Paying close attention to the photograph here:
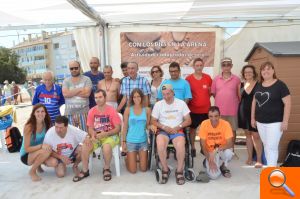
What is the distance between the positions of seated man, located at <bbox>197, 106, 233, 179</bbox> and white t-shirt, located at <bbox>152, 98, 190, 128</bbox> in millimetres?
316

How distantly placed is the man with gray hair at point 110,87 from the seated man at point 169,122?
81 centimetres

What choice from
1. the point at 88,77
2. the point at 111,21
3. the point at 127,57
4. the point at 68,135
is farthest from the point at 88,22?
the point at 68,135

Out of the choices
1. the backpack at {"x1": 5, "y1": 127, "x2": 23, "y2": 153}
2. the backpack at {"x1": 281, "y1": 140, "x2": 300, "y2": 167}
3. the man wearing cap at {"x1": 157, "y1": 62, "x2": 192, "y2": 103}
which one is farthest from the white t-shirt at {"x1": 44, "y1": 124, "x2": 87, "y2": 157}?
the backpack at {"x1": 281, "y1": 140, "x2": 300, "y2": 167}

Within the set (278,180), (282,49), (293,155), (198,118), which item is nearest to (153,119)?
(198,118)

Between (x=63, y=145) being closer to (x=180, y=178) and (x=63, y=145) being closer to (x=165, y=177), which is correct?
(x=165, y=177)

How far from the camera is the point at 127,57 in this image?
6.11m

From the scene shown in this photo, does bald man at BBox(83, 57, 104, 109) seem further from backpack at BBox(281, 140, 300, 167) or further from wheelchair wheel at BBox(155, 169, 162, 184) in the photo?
backpack at BBox(281, 140, 300, 167)

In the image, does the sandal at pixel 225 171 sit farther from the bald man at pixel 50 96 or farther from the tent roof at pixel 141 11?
the bald man at pixel 50 96

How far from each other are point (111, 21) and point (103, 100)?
235 centimetres

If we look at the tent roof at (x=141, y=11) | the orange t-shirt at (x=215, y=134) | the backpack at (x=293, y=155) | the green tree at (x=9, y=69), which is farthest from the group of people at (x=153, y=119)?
the green tree at (x=9, y=69)

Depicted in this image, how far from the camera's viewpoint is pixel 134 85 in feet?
14.8

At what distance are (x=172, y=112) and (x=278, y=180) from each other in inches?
103

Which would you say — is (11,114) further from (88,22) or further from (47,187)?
(47,187)

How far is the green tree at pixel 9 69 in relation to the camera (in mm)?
42219
